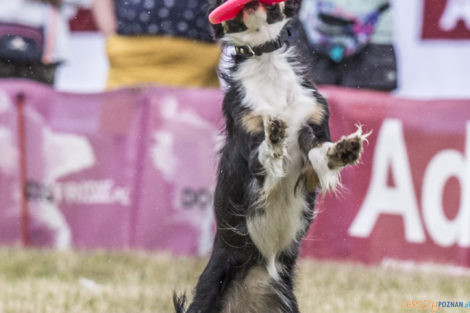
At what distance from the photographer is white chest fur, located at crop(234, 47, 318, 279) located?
4.99 metres

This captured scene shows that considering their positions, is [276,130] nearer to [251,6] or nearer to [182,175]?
[251,6]

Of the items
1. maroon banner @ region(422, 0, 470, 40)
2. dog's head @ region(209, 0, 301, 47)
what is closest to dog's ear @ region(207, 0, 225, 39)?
dog's head @ region(209, 0, 301, 47)

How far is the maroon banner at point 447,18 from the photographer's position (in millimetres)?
8672

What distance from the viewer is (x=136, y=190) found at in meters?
8.02

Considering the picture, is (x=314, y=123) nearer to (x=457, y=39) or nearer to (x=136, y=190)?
(x=136, y=190)

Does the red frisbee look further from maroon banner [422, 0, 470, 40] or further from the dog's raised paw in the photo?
maroon banner [422, 0, 470, 40]

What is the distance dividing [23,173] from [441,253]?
2.94 m

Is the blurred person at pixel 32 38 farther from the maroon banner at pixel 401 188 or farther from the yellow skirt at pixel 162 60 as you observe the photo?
the maroon banner at pixel 401 188

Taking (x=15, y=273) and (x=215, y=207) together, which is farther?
(x=15, y=273)

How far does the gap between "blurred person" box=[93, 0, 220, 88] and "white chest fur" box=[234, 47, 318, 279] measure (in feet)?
10.2

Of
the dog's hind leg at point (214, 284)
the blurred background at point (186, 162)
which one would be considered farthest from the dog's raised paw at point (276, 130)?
the blurred background at point (186, 162)

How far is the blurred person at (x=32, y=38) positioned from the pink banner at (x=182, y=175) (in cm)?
58

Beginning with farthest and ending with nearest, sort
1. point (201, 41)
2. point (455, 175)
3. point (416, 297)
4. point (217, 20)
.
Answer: point (201, 41), point (455, 175), point (416, 297), point (217, 20)

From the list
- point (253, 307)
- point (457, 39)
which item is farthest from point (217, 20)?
point (457, 39)
